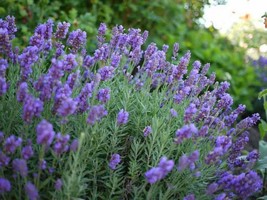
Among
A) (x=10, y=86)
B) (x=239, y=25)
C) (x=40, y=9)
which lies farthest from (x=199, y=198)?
(x=239, y=25)

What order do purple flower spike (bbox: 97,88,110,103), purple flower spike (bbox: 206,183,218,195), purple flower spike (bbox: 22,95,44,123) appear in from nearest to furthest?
1. purple flower spike (bbox: 22,95,44,123)
2. purple flower spike (bbox: 206,183,218,195)
3. purple flower spike (bbox: 97,88,110,103)

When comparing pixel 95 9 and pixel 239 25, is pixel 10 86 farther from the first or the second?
pixel 239 25

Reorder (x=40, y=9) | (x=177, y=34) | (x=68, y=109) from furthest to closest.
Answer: (x=177, y=34)
(x=40, y=9)
(x=68, y=109)

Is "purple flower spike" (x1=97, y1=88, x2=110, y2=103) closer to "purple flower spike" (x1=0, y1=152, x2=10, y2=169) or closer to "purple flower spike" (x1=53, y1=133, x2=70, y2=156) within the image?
"purple flower spike" (x1=53, y1=133, x2=70, y2=156)

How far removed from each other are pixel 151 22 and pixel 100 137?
366cm

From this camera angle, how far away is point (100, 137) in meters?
1.89

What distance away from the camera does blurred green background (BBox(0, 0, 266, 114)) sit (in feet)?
13.0

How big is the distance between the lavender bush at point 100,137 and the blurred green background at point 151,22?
5.42 ft

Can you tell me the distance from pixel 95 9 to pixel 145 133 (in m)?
2.95

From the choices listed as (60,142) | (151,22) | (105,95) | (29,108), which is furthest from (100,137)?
(151,22)

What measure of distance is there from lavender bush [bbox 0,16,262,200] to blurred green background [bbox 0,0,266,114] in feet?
5.42

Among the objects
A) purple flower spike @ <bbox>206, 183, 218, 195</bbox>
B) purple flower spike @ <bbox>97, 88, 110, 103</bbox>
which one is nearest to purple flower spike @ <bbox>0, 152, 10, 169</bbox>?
purple flower spike @ <bbox>97, 88, 110, 103</bbox>

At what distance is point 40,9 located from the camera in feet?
13.4

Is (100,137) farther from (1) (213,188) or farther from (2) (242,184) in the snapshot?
(2) (242,184)
